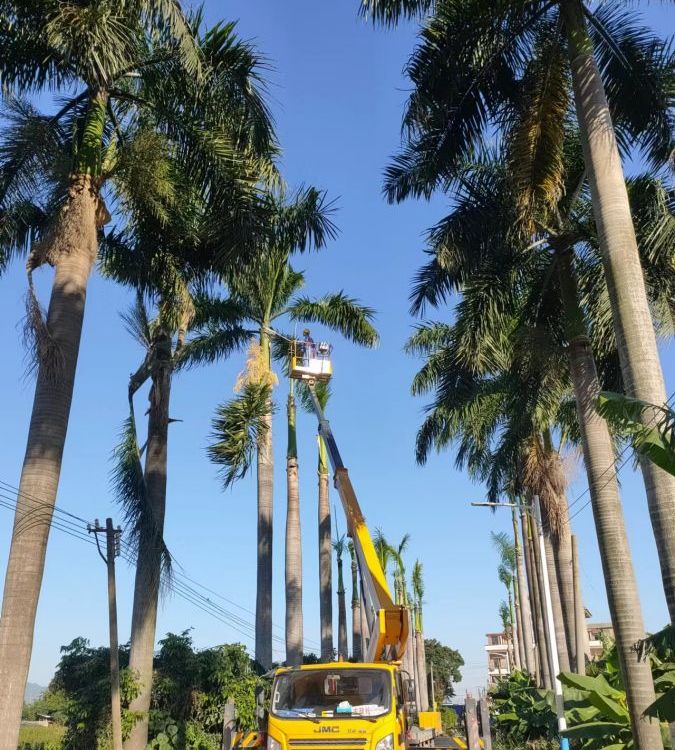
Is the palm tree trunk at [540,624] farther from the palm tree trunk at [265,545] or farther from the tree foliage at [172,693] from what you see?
the tree foliage at [172,693]

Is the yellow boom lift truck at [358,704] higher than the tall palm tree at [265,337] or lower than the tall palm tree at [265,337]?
lower

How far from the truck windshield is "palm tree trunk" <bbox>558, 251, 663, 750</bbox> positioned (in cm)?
344

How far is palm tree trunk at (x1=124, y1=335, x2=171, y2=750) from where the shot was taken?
1600 cm

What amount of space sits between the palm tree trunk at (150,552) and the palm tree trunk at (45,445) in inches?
201

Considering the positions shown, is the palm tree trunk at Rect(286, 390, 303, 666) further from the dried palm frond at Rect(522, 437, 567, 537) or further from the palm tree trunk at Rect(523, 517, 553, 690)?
the dried palm frond at Rect(522, 437, 567, 537)

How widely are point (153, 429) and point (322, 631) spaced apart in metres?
13.4

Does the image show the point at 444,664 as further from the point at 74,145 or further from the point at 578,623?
the point at 74,145

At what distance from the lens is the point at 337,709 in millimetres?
10102

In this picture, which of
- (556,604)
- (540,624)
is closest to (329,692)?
(540,624)

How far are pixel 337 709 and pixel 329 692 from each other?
71 centimetres

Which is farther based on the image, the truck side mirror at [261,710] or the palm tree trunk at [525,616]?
the palm tree trunk at [525,616]

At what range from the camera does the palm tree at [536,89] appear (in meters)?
12.7

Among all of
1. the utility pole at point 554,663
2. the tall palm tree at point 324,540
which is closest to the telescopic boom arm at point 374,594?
the utility pole at point 554,663

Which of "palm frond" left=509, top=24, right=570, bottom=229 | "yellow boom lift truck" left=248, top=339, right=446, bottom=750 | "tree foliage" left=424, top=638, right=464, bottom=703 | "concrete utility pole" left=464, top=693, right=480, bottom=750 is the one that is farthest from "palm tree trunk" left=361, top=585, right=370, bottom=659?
"tree foliage" left=424, top=638, right=464, bottom=703
